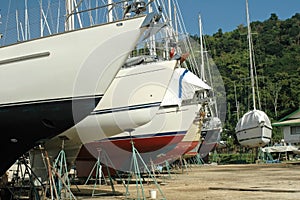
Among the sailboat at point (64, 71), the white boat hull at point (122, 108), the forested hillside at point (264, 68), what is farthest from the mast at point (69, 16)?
the forested hillside at point (264, 68)

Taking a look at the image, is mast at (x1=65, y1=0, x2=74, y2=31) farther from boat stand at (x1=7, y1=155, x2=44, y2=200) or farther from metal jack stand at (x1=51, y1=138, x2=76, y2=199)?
boat stand at (x1=7, y1=155, x2=44, y2=200)

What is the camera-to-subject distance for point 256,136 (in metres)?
30.5

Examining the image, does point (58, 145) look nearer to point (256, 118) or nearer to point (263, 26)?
point (256, 118)

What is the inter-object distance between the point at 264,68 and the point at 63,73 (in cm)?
4909

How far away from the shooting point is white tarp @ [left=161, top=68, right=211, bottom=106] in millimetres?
13984

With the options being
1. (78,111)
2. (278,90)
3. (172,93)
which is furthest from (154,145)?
(278,90)

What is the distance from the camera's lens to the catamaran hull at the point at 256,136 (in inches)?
1183

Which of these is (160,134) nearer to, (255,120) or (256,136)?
(255,120)

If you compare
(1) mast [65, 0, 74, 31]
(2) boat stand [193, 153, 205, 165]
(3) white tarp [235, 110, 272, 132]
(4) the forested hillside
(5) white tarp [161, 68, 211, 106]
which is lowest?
(2) boat stand [193, 153, 205, 165]

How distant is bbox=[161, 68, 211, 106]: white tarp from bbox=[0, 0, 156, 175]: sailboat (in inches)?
215

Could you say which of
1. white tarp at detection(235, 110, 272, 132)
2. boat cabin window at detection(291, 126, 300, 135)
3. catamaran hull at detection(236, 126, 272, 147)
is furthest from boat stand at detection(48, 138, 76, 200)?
boat cabin window at detection(291, 126, 300, 135)

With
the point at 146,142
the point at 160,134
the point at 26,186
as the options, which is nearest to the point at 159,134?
the point at 160,134

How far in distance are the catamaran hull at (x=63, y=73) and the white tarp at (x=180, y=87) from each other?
5461mm

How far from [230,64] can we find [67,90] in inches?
1784
